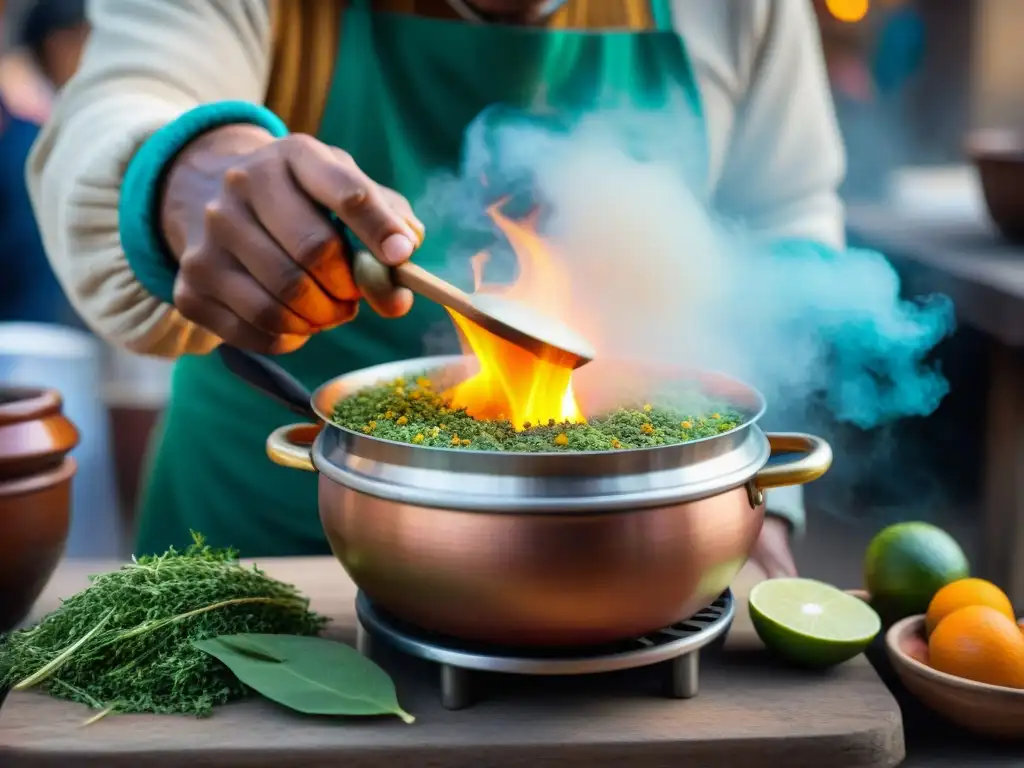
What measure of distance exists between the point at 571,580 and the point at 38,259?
3.61 metres

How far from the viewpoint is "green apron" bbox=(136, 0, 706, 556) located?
183cm

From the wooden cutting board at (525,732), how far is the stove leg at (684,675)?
0.01 m

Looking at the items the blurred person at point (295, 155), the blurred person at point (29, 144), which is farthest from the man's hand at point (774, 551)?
the blurred person at point (29, 144)

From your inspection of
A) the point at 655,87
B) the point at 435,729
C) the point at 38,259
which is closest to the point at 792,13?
the point at 655,87

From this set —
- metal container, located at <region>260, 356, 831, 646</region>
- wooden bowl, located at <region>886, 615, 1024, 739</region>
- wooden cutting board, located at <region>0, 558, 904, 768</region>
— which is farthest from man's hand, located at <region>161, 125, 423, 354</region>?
wooden bowl, located at <region>886, 615, 1024, 739</region>

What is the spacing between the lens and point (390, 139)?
1.85 meters

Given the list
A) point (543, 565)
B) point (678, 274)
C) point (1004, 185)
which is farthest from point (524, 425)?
point (1004, 185)

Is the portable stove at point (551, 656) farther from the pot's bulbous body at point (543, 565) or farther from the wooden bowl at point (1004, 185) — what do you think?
the wooden bowl at point (1004, 185)

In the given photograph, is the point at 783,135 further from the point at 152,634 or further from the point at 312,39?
the point at 152,634

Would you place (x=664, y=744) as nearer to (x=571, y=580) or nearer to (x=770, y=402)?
(x=571, y=580)

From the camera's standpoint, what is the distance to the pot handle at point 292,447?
117cm

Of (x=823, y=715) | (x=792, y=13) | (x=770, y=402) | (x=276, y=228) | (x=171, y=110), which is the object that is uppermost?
(x=792, y=13)

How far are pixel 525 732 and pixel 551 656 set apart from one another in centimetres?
8

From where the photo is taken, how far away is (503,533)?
0.97 meters
